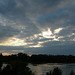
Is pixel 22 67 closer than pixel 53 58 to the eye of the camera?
Yes

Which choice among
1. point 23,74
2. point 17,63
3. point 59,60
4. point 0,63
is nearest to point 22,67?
point 17,63

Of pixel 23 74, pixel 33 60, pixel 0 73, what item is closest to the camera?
pixel 23 74

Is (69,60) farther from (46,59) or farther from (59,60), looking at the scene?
(46,59)

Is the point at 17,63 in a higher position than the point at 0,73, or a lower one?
higher

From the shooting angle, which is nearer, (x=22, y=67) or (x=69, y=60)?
(x=22, y=67)

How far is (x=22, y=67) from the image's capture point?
1093 inches

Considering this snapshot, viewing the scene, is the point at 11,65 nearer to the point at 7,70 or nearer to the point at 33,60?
the point at 7,70

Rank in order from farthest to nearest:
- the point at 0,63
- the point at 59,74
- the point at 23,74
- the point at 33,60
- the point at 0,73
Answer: the point at 33,60
the point at 0,63
the point at 0,73
the point at 59,74
the point at 23,74

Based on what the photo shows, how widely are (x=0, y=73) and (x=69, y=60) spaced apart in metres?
107

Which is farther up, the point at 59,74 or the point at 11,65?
the point at 11,65

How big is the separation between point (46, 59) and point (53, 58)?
8.36m

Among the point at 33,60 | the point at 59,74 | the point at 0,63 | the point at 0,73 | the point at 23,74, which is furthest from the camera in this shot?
the point at 33,60

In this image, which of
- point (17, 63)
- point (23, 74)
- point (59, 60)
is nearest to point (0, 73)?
point (17, 63)

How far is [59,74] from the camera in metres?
24.4
